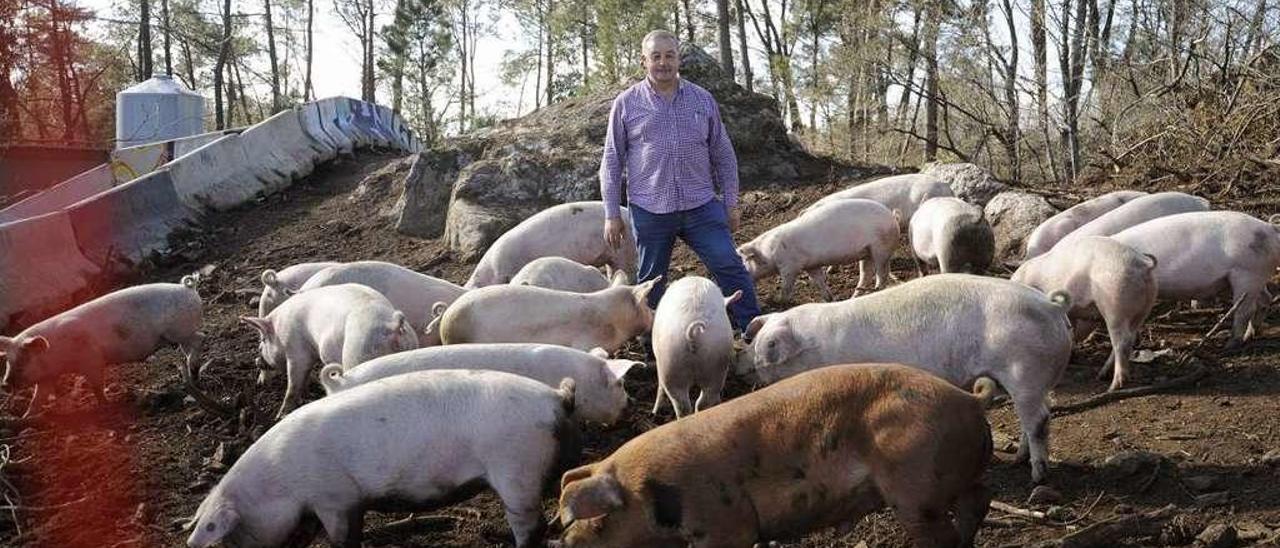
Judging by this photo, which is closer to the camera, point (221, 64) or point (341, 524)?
point (341, 524)

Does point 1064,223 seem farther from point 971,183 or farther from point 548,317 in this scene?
point 548,317

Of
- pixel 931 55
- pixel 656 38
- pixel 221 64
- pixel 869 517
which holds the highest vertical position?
pixel 221 64

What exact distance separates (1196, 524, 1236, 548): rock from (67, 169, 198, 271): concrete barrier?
9.84 m

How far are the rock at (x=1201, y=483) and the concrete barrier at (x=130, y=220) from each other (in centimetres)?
960

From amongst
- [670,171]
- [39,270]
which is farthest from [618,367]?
[39,270]

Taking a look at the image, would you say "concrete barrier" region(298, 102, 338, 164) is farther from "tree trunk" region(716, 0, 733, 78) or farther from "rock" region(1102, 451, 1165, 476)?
"rock" region(1102, 451, 1165, 476)

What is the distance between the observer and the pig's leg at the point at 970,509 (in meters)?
3.46

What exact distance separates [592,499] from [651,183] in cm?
335

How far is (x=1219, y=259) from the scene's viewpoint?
616 cm

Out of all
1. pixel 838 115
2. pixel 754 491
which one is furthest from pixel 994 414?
pixel 838 115

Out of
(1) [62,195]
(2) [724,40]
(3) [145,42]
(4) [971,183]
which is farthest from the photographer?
(3) [145,42]

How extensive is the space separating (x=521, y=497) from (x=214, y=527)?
1.05 m

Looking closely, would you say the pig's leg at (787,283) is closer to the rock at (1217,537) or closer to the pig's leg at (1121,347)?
the pig's leg at (1121,347)

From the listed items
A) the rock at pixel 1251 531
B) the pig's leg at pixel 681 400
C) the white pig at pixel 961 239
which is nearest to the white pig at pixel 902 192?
the white pig at pixel 961 239
